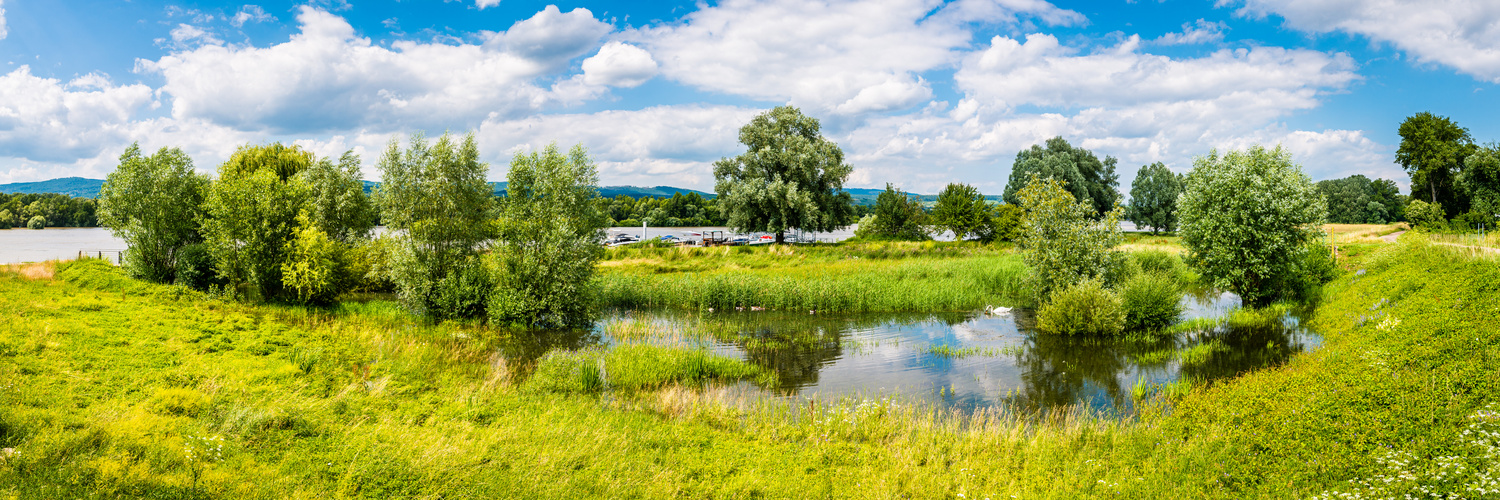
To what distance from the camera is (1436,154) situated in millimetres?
54531

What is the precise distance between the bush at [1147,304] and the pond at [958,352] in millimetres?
952

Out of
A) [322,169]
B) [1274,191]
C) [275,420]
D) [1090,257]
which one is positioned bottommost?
[275,420]

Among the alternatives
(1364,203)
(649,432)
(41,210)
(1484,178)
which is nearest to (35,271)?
(649,432)

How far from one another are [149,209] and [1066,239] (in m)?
38.2

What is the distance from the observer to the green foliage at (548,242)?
77.3 feet

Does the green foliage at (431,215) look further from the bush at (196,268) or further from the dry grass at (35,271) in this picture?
the dry grass at (35,271)

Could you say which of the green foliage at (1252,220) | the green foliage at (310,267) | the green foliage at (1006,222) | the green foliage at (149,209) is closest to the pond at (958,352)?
the green foliage at (1252,220)

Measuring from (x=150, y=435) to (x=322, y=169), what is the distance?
30464 mm

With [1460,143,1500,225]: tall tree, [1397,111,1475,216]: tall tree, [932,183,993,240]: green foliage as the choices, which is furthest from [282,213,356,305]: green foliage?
[1397,111,1475,216]: tall tree

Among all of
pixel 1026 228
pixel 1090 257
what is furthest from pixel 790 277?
pixel 1090 257

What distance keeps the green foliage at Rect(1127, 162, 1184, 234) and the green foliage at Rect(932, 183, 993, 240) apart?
87.0ft

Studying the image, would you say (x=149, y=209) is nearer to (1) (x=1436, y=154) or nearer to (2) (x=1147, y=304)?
(2) (x=1147, y=304)

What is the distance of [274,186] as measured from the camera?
2672cm

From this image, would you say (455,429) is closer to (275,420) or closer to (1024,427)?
(275,420)
